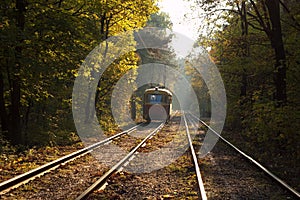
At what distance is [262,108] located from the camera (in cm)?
1360

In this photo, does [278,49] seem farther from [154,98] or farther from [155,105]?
[154,98]

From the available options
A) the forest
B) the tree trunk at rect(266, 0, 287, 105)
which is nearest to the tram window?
the forest

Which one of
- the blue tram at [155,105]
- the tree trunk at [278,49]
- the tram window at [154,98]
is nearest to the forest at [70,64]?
the tree trunk at [278,49]

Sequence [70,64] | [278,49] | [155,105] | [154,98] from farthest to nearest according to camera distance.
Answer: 1. [154,98]
2. [155,105]
3. [70,64]
4. [278,49]

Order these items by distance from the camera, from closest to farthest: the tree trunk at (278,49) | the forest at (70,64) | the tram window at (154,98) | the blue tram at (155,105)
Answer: the forest at (70,64) → the tree trunk at (278,49) → the blue tram at (155,105) → the tram window at (154,98)

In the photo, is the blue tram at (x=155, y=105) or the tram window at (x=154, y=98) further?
the tram window at (x=154, y=98)

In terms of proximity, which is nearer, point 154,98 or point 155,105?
point 155,105

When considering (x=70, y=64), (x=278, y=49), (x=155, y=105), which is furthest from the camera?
(x=155, y=105)

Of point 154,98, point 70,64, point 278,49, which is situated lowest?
point 154,98

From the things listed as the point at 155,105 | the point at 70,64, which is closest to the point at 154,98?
the point at 155,105

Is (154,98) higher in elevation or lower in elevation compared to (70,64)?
lower

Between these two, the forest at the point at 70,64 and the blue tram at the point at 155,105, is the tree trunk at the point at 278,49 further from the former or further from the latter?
the blue tram at the point at 155,105

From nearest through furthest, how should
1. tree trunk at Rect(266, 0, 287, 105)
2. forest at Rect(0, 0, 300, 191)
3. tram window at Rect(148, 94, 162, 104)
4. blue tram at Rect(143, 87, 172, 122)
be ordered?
forest at Rect(0, 0, 300, 191) → tree trunk at Rect(266, 0, 287, 105) → blue tram at Rect(143, 87, 172, 122) → tram window at Rect(148, 94, 162, 104)

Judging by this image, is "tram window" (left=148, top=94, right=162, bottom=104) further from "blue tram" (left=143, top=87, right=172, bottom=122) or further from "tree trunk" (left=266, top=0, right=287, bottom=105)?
"tree trunk" (left=266, top=0, right=287, bottom=105)
